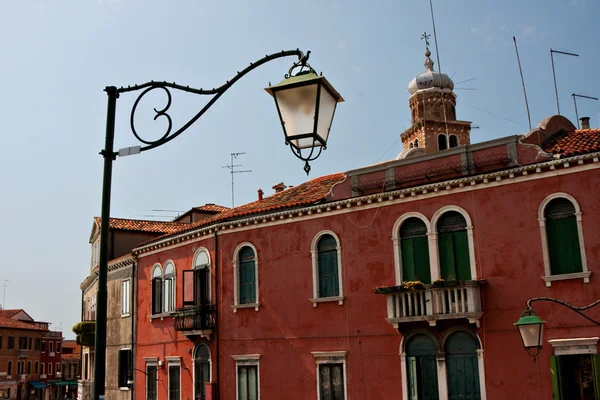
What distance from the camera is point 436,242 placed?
18969 millimetres

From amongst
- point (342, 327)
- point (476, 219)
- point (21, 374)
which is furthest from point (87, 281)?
point (21, 374)

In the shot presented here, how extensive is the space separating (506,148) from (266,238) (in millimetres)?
8187

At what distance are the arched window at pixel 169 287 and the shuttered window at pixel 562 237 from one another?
1388 centimetres

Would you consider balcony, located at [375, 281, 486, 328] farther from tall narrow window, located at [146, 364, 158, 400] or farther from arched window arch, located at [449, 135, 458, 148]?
arched window arch, located at [449, 135, 458, 148]

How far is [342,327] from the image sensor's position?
20406mm

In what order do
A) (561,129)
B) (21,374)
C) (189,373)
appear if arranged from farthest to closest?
(21,374) → (189,373) → (561,129)

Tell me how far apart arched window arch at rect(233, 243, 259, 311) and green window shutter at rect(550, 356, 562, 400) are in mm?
9425

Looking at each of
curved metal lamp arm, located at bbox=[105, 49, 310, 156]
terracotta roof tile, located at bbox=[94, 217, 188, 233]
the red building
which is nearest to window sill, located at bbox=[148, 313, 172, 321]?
the red building

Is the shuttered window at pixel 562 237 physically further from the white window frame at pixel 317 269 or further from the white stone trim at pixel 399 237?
the white window frame at pixel 317 269

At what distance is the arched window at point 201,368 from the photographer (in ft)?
77.9

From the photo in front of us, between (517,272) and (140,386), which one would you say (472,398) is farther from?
(140,386)

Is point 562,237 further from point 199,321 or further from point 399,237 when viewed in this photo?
point 199,321

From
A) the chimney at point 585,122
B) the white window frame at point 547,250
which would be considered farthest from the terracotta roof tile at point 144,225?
the white window frame at point 547,250

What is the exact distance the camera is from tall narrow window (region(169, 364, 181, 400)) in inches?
984
